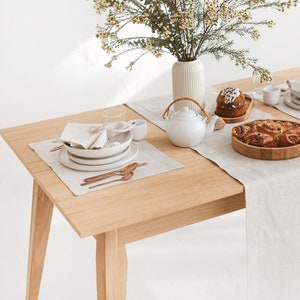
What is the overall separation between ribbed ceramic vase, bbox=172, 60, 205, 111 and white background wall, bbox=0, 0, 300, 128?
184 cm

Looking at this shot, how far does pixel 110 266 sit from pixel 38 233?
0.70 metres

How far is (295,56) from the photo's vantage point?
4.94 metres

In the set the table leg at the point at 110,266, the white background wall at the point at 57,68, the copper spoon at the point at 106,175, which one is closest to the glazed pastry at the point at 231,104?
the copper spoon at the point at 106,175

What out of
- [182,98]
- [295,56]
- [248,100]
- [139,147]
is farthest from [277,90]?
[295,56]

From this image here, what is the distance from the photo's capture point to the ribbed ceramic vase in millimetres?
2307

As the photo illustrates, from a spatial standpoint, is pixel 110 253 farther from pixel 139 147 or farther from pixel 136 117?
pixel 136 117

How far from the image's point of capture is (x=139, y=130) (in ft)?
7.22

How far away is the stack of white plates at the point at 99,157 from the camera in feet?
6.47

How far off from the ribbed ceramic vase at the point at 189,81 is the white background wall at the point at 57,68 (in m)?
1.84

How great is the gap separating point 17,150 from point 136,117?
49cm

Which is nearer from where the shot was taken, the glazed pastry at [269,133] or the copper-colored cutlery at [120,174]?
the copper-colored cutlery at [120,174]

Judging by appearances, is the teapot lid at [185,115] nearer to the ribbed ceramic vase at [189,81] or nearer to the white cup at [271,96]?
the ribbed ceramic vase at [189,81]

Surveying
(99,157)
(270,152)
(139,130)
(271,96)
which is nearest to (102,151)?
(99,157)

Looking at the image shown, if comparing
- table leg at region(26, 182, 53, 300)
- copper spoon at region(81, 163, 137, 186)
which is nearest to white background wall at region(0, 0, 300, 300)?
table leg at region(26, 182, 53, 300)
